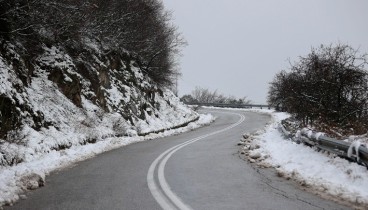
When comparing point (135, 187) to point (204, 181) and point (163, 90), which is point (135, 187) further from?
point (163, 90)

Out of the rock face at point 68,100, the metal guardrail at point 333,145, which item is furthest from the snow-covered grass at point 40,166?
the metal guardrail at point 333,145

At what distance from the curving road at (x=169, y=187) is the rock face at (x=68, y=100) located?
88.2 inches

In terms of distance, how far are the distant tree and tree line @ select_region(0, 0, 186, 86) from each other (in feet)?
34.5

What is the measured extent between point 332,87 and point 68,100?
1202cm

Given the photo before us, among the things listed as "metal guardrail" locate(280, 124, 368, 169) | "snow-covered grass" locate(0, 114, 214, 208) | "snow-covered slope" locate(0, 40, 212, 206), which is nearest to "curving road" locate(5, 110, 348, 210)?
"snow-covered grass" locate(0, 114, 214, 208)

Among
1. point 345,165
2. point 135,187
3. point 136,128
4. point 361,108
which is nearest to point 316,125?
point 361,108

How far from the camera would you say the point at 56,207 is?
6547mm

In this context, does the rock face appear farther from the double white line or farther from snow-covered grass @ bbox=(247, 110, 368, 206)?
snow-covered grass @ bbox=(247, 110, 368, 206)

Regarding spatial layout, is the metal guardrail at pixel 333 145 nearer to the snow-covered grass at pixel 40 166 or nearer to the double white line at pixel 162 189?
the double white line at pixel 162 189

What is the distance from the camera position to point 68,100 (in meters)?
17.6

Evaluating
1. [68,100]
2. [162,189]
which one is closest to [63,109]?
[68,100]

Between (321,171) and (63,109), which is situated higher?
(63,109)

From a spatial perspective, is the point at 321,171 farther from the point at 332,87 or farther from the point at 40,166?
the point at 332,87

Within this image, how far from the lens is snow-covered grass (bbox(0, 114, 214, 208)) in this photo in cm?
750
